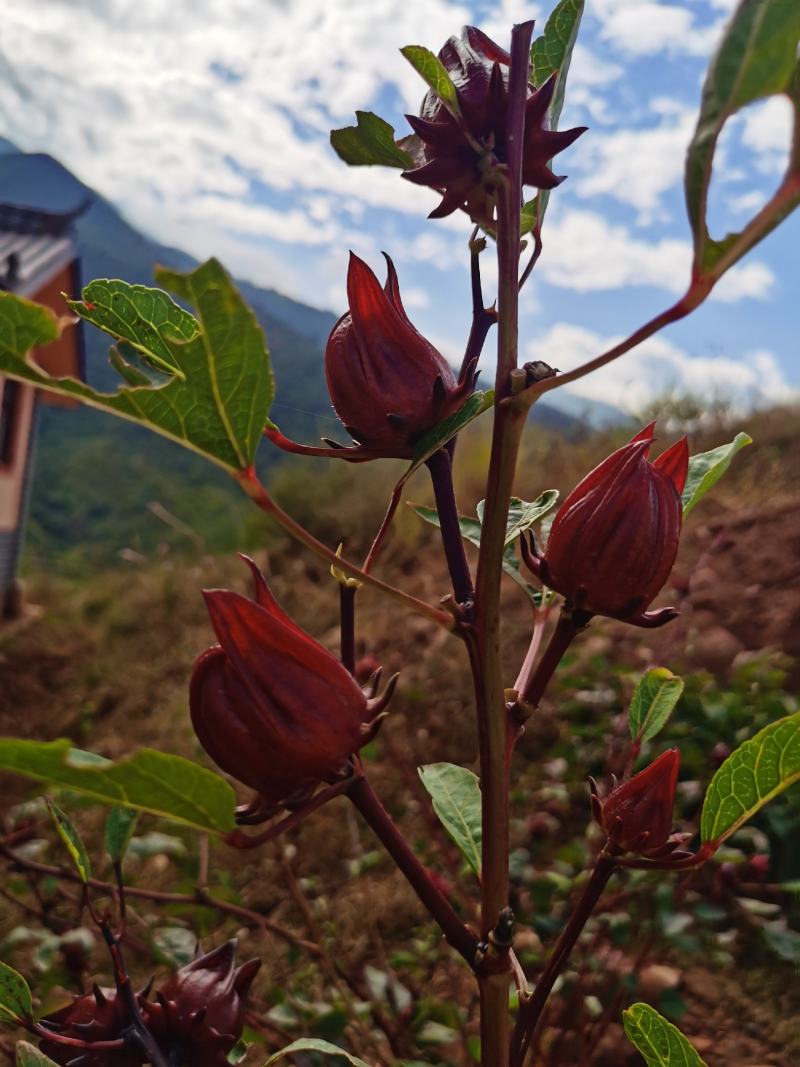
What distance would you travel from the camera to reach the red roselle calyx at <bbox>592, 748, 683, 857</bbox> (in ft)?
1.08

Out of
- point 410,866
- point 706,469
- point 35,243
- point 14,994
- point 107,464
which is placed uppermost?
point 35,243

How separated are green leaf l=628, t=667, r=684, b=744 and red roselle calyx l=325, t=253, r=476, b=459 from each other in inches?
7.7

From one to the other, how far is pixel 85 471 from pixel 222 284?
31.5ft

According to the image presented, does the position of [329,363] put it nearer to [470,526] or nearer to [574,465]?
[470,526]

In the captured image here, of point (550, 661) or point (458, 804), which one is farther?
point (458, 804)

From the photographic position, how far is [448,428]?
301 millimetres

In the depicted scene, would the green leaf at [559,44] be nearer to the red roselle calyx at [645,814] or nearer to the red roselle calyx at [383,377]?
the red roselle calyx at [383,377]

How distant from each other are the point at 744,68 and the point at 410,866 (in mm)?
275

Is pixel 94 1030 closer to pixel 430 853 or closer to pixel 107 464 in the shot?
pixel 430 853

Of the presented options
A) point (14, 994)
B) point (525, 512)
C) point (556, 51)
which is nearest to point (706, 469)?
point (525, 512)

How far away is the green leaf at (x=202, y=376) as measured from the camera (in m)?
0.23

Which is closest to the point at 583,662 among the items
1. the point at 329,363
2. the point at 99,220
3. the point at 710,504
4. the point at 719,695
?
the point at 719,695

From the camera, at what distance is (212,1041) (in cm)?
37

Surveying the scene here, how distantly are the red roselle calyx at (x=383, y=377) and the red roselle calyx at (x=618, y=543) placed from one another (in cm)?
7
